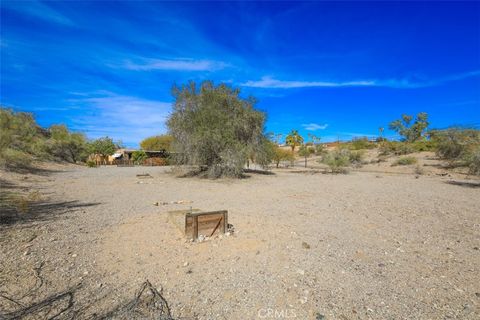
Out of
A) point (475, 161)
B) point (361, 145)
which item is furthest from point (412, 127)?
point (475, 161)

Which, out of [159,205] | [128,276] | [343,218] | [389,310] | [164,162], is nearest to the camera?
[389,310]

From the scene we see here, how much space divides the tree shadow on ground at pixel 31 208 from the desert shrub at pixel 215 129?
9.00 m

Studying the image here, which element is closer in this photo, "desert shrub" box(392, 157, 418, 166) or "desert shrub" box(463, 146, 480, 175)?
"desert shrub" box(463, 146, 480, 175)

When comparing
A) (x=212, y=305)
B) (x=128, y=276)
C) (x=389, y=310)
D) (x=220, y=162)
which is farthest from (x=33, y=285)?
(x=220, y=162)

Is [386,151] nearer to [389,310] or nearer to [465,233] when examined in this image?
[465,233]

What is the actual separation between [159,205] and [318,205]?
555 centimetres

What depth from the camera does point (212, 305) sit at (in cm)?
322

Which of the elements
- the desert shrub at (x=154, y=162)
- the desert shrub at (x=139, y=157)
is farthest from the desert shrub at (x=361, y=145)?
the desert shrub at (x=139, y=157)

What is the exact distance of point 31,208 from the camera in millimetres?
7957

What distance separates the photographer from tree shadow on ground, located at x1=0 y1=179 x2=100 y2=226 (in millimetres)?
6649

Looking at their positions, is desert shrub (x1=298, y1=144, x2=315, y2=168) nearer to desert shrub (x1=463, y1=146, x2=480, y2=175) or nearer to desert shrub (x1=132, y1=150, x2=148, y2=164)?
desert shrub (x1=132, y1=150, x2=148, y2=164)

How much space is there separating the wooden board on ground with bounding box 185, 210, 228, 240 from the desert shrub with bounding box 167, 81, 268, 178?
11.5m

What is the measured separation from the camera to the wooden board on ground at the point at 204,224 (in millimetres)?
5316

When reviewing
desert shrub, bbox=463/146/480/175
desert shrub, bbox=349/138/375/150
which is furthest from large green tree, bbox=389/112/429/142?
desert shrub, bbox=463/146/480/175
